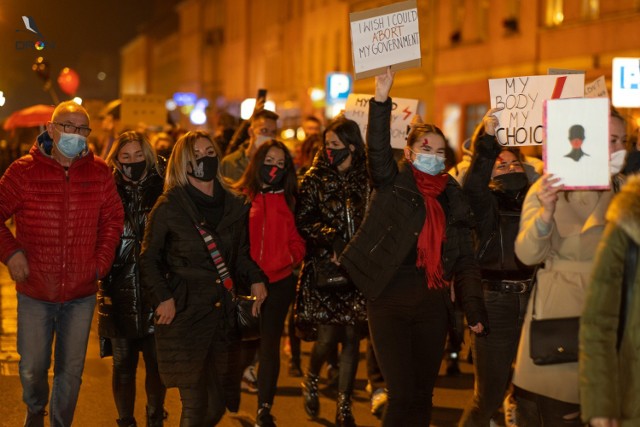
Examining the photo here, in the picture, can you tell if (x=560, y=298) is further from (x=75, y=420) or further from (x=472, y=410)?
(x=75, y=420)

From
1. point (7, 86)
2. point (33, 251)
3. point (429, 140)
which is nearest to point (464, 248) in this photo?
point (429, 140)

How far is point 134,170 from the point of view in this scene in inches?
274

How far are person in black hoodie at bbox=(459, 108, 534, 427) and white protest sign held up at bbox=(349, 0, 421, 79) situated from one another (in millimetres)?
732

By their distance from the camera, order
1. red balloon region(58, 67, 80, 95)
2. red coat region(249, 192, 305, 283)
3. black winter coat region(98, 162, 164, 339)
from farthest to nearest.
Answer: red balloon region(58, 67, 80, 95), red coat region(249, 192, 305, 283), black winter coat region(98, 162, 164, 339)

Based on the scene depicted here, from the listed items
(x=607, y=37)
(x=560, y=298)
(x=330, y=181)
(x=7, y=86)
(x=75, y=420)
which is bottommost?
(x=75, y=420)

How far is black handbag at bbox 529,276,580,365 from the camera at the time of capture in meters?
4.46

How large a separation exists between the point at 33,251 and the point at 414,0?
9.76 ft

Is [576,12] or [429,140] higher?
[576,12]

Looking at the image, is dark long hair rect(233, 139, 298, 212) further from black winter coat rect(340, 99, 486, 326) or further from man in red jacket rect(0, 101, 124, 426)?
black winter coat rect(340, 99, 486, 326)

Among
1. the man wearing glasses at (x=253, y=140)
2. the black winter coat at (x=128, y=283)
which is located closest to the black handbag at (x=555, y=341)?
the black winter coat at (x=128, y=283)

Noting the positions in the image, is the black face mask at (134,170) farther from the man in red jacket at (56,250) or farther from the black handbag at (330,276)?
the black handbag at (330,276)

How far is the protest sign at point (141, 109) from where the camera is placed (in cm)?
1656

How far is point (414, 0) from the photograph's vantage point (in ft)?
23.4

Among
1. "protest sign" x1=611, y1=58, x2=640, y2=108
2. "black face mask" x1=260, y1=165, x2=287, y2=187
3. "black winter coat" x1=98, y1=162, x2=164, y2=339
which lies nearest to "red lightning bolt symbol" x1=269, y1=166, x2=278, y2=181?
"black face mask" x1=260, y1=165, x2=287, y2=187
